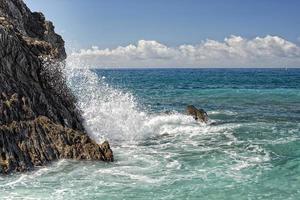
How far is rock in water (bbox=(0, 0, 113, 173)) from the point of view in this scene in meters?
21.6

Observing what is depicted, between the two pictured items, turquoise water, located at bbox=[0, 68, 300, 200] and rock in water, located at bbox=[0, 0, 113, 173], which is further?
rock in water, located at bbox=[0, 0, 113, 173]

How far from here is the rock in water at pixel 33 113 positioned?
21625 millimetres

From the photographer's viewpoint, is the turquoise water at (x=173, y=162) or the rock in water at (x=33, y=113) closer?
the turquoise water at (x=173, y=162)

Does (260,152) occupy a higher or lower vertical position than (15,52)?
lower

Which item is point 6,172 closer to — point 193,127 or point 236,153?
point 236,153

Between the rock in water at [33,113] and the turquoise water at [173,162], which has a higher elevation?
A: the rock in water at [33,113]

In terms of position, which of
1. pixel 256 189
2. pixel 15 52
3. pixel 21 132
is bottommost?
pixel 256 189

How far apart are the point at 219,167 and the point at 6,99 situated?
10570 mm

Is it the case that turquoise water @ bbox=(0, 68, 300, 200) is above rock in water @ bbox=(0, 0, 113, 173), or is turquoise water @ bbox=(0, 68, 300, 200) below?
below

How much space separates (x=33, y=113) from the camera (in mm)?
23391

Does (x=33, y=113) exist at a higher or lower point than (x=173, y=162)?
higher

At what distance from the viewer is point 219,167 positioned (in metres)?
22.6

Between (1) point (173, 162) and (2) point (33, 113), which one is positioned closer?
(2) point (33, 113)

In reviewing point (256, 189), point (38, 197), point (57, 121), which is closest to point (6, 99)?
point (57, 121)
